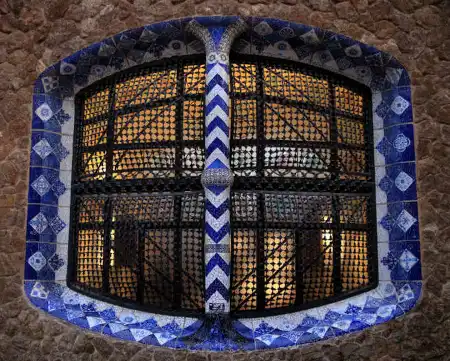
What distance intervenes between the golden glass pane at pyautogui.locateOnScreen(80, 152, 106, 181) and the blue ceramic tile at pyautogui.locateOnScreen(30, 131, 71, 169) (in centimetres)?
21

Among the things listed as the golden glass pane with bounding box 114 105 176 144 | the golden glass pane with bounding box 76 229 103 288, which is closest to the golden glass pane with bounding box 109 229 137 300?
the golden glass pane with bounding box 76 229 103 288

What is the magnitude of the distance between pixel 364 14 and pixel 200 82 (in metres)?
1.61

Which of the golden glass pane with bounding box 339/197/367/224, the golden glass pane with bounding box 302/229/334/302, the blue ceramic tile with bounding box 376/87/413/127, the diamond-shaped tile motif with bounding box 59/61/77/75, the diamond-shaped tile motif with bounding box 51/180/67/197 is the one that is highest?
the diamond-shaped tile motif with bounding box 59/61/77/75

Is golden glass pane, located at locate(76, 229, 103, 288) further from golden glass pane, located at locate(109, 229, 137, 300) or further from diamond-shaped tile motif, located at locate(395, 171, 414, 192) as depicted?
diamond-shaped tile motif, located at locate(395, 171, 414, 192)

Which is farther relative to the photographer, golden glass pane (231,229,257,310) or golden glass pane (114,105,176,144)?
golden glass pane (114,105,176,144)

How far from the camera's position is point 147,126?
198 inches

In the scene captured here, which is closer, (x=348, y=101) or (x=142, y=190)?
(x=142, y=190)

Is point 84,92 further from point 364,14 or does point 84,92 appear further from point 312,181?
point 364,14

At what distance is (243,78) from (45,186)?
2.11 meters

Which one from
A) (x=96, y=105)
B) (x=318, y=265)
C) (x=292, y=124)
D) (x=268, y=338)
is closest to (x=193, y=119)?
(x=292, y=124)

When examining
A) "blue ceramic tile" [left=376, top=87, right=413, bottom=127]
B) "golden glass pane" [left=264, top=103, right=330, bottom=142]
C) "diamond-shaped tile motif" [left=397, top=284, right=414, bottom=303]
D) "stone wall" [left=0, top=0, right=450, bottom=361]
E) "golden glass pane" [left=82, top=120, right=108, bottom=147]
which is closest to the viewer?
"stone wall" [left=0, top=0, right=450, bottom=361]

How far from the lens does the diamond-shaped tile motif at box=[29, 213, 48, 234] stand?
488cm

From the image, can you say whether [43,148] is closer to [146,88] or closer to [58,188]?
[58,188]

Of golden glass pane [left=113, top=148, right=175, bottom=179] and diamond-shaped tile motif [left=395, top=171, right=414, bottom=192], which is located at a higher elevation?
golden glass pane [left=113, top=148, right=175, bottom=179]
